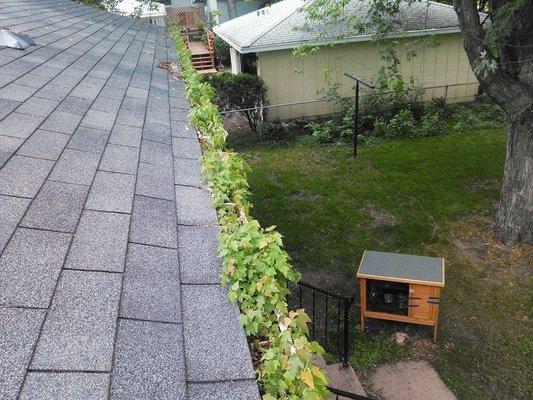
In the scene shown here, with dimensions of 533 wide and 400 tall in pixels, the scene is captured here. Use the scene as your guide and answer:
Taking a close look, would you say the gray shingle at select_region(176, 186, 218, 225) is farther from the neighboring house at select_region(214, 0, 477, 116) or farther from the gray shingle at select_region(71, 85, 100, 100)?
the neighboring house at select_region(214, 0, 477, 116)

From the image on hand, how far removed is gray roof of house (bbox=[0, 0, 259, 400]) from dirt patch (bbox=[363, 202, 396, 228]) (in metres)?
5.72

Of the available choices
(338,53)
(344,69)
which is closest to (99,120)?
(338,53)

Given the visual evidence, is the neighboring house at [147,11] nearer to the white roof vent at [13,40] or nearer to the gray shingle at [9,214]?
→ the white roof vent at [13,40]

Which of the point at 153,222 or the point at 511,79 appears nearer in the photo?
the point at 153,222

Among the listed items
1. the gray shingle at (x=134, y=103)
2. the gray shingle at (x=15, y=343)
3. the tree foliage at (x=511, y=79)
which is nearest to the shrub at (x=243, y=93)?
the tree foliage at (x=511, y=79)

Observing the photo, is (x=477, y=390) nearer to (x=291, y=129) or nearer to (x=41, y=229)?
(x=41, y=229)

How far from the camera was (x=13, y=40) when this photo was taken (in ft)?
19.9

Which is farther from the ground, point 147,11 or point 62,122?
point 147,11

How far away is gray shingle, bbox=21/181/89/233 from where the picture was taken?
96.6 inches

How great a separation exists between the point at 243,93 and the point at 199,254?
12.4 meters

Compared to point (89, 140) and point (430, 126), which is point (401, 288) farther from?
point (430, 126)

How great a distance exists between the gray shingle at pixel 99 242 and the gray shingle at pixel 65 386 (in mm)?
697

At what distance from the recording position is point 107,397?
1.54 meters

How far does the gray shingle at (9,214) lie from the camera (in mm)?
2264
